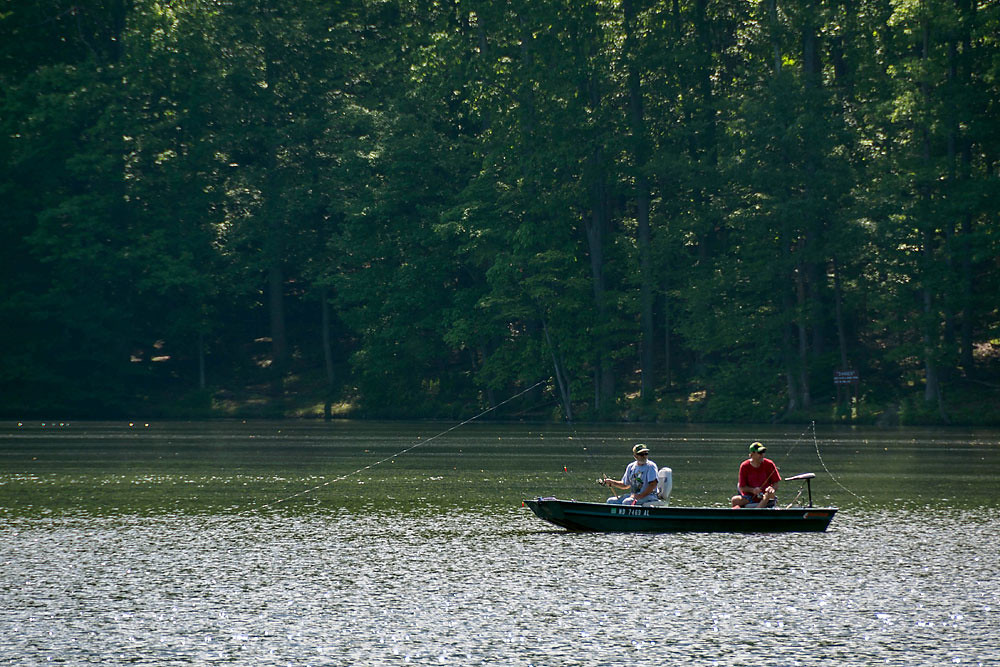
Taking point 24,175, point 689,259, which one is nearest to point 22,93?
point 24,175

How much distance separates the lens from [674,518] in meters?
28.9

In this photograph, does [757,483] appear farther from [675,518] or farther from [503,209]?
[503,209]

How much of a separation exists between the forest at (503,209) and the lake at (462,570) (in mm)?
26397

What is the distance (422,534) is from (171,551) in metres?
5.33

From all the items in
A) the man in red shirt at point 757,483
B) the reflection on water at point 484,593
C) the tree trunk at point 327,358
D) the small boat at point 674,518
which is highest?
the tree trunk at point 327,358

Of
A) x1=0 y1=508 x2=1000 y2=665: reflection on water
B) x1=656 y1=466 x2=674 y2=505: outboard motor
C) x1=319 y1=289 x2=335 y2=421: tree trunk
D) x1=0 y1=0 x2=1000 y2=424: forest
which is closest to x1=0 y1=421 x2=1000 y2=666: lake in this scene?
x1=0 y1=508 x2=1000 y2=665: reflection on water

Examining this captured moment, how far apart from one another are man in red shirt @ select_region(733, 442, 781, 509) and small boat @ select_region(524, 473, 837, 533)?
613 millimetres

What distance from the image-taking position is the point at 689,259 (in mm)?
80188

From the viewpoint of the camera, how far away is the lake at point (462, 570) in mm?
18047

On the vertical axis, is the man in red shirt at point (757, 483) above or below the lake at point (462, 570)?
above

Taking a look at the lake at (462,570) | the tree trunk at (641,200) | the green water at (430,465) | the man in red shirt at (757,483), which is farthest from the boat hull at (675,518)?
the tree trunk at (641,200)

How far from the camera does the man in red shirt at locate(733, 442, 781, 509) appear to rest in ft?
97.9

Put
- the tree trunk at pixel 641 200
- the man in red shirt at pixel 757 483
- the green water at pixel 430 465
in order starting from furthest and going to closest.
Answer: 1. the tree trunk at pixel 641 200
2. the green water at pixel 430 465
3. the man in red shirt at pixel 757 483

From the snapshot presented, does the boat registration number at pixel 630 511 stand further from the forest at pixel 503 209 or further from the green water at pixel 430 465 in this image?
the forest at pixel 503 209
